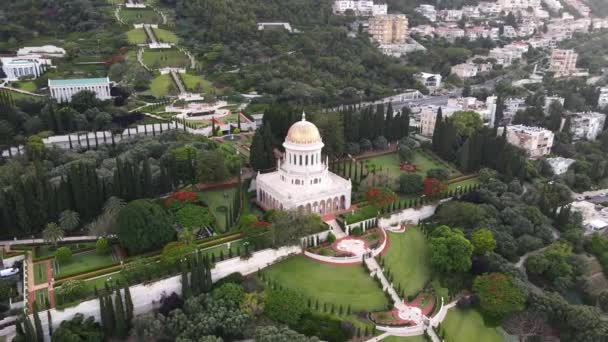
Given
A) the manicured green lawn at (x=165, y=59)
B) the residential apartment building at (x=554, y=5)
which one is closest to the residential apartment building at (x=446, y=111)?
the manicured green lawn at (x=165, y=59)

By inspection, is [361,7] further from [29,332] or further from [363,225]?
[29,332]

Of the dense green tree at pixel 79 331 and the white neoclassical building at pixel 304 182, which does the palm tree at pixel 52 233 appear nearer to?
the dense green tree at pixel 79 331

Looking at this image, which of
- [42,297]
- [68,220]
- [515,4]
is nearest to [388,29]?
[515,4]

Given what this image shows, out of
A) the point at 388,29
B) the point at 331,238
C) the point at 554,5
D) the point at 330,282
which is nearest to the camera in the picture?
the point at 330,282

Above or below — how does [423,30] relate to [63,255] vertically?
above

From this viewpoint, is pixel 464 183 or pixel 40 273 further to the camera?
pixel 464 183

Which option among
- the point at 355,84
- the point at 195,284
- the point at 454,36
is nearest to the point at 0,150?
the point at 195,284

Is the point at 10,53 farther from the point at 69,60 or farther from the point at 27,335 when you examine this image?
the point at 27,335

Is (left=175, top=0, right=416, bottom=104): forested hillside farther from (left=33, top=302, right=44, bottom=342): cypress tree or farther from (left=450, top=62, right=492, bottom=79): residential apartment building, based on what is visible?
(left=33, top=302, right=44, bottom=342): cypress tree
